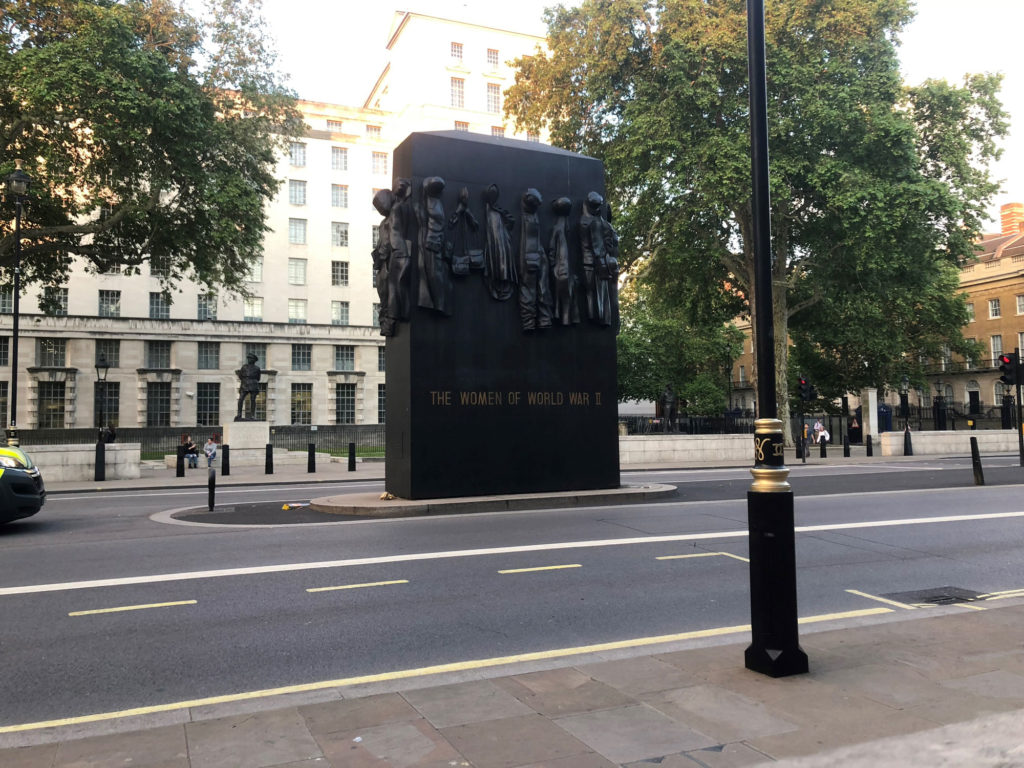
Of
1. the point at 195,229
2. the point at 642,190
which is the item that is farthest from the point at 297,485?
the point at 642,190

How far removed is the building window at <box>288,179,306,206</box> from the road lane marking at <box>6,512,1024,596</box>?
5600cm

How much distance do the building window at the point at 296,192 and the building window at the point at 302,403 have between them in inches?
590

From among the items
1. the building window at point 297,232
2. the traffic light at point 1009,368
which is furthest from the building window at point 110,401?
the traffic light at point 1009,368

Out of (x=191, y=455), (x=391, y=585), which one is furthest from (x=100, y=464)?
(x=391, y=585)

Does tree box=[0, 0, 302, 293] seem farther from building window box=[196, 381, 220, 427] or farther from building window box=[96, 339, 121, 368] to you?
building window box=[196, 381, 220, 427]

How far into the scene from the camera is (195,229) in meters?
27.8

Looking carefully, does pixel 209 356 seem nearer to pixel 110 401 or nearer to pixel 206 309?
pixel 206 309

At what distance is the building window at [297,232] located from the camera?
59750 millimetres

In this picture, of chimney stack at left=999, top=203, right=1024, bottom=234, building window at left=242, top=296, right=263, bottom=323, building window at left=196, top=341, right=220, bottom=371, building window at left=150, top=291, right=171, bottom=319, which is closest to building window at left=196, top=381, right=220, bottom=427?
building window at left=196, top=341, right=220, bottom=371

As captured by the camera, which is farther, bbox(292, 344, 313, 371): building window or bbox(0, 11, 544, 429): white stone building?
bbox(292, 344, 313, 371): building window

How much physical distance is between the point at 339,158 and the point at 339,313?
12727 mm

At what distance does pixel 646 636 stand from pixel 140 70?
23.6 metres

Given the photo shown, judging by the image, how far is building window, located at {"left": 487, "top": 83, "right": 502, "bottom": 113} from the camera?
64688 millimetres

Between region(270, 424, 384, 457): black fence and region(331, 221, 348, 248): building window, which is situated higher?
region(331, 221, 348, 248): building window
